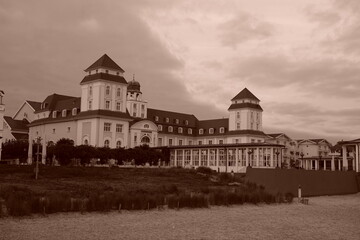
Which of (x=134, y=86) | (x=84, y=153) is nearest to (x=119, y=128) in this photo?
(x=84, y=153)

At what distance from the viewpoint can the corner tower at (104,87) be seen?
211ft

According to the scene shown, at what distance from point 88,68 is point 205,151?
2094 cm

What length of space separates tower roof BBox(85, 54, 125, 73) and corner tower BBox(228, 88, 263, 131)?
1014 inches

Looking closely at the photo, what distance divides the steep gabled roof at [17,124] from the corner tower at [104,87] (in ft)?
67.7

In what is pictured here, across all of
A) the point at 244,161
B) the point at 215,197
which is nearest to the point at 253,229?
the point at 215,197

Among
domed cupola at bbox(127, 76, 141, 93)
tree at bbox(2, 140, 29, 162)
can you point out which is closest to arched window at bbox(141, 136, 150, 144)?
domed cupola at bbox(127, 76, 141, 93)

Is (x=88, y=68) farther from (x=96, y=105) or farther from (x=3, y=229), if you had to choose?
(x=3, y=229)

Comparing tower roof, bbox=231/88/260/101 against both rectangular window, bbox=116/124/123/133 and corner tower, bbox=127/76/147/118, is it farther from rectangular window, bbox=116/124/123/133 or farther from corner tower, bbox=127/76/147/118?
rectangular window, bbox=116/124/123/133

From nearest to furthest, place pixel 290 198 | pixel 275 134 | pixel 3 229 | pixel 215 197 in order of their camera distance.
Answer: pixel 3 229, pixel 215 197, pixel 290 198, pixel 275 134

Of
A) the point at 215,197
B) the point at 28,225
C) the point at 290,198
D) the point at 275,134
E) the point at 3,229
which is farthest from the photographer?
the point at 275,134

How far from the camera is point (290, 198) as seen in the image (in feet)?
105

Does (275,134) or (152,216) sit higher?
(275,134)

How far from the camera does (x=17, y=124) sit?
82.2 metres

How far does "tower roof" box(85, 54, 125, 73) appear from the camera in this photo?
6531 cm
